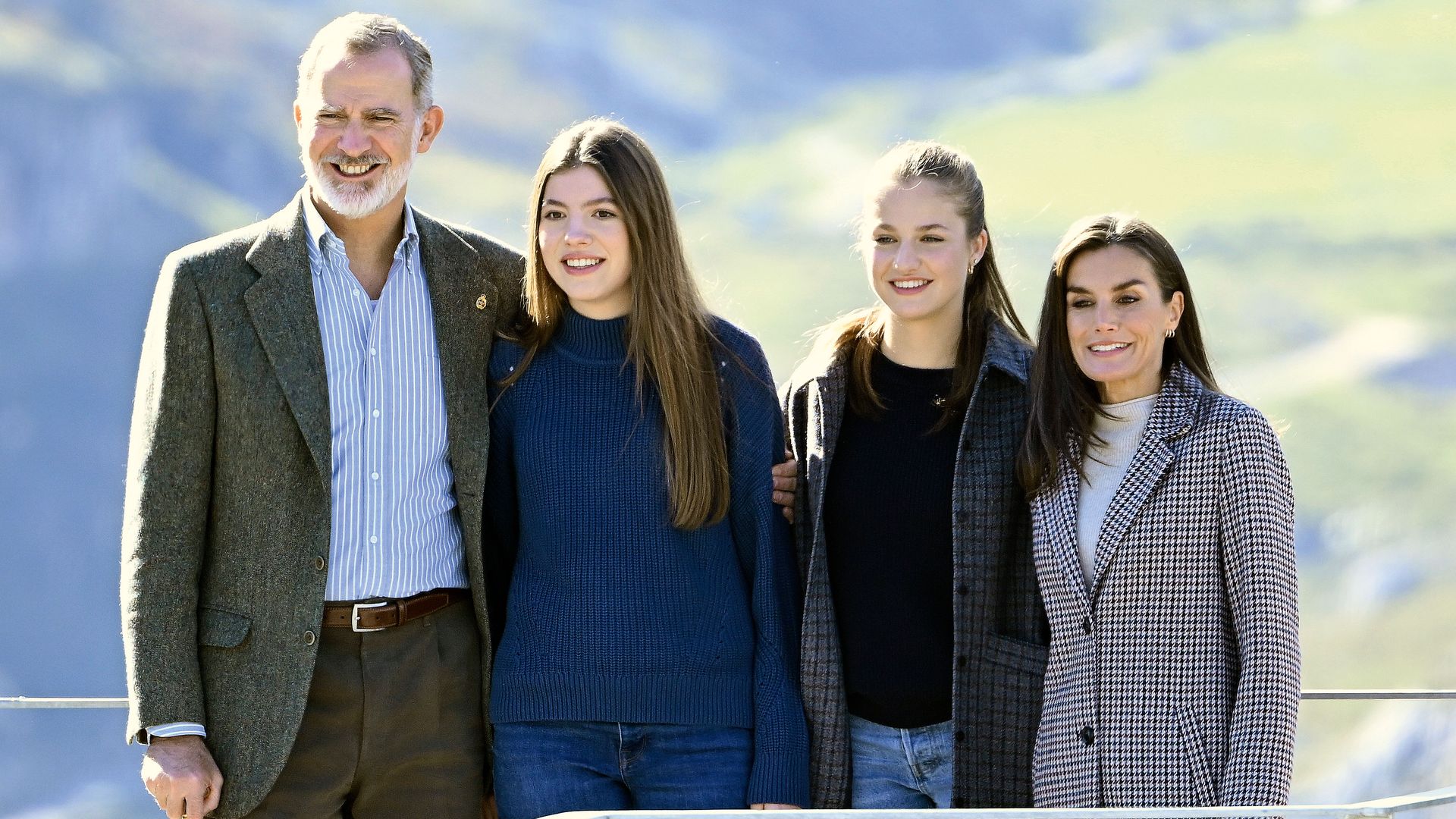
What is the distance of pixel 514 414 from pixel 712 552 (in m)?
0.46

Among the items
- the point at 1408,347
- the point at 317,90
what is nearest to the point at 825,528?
the point at 317,90

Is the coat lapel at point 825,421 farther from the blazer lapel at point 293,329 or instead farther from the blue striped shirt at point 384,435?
the blazer lapel at point 293,329

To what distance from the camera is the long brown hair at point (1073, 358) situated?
9.42ft

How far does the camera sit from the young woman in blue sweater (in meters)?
2.77

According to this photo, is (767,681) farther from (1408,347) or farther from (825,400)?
(1408,347)

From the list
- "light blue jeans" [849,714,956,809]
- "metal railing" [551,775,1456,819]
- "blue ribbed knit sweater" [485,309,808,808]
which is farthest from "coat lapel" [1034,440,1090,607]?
"metal railing" [551,775,1456,819]

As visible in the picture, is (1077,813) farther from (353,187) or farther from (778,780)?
(353,187)

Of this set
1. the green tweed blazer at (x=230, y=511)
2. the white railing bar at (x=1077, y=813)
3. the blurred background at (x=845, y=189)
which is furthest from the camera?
the blurred background at (x=845, y=189)

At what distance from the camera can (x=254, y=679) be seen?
108 inches

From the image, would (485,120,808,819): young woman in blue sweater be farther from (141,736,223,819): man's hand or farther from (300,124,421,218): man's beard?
(141,736,223,819): man's hand

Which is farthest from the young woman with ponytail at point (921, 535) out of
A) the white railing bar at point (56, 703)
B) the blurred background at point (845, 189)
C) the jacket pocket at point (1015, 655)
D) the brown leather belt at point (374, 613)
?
the blurred background at point (845, 189)

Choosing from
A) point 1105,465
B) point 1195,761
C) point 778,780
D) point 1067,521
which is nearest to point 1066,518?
point 1067,521

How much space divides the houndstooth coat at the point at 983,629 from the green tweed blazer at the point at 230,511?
3.03 ft

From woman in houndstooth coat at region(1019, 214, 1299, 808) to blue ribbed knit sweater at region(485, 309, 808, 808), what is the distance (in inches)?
19.7
